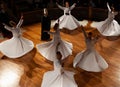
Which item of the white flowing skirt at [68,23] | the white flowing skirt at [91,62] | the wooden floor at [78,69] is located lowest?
the wooden floor at [78,69]

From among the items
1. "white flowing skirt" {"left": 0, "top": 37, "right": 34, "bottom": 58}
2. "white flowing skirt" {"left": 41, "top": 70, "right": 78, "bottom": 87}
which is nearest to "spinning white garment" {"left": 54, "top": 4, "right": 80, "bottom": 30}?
"white flowing skirt" {"left": 0, "top": 37, "right": 34, "bottom": 58}

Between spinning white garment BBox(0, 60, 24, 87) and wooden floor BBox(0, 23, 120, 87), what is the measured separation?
0.31 ft

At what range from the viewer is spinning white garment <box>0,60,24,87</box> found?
180 inches

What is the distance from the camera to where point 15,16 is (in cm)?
764

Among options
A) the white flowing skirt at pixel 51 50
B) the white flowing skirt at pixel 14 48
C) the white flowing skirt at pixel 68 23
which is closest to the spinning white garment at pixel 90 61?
the white flowing skirt at pixel 51 50

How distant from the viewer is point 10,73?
4934 millimetres

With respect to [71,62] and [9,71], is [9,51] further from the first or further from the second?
[71,62]

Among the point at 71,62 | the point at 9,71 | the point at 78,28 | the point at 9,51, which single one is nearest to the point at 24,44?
the point at 9,51

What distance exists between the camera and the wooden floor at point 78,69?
464 cm

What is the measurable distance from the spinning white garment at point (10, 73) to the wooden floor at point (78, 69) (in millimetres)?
93

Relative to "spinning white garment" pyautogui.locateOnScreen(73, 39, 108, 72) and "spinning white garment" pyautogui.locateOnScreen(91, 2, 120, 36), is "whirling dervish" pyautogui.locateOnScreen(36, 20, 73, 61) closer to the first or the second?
"spinning white garment" pyautogui.locateOnScreen(73, 39, 108, 72)

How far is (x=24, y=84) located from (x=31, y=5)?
452 cm

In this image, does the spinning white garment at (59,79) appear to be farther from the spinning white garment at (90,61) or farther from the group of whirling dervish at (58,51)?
the spinning white garment at (90,61)

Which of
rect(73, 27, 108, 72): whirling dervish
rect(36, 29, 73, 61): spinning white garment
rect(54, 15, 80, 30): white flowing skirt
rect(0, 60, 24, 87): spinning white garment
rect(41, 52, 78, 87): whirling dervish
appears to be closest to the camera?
rect(41, 52, 78, 87): whirling dervish
